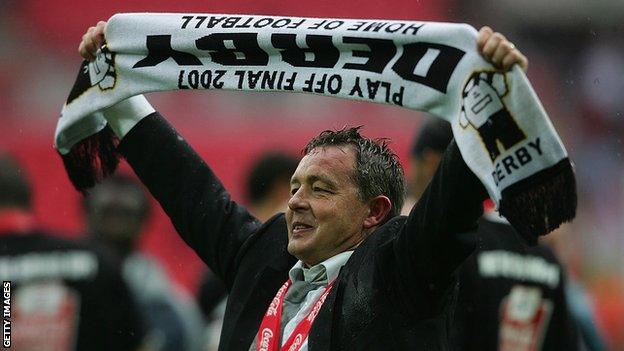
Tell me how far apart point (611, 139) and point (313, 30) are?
713 centimetres

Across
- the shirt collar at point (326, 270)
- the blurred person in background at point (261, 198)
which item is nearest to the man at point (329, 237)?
the shirt collar at point (326, 270)

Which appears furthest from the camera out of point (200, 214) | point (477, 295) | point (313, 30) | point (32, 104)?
point (32, 104)

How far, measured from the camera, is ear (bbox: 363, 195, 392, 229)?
362 cm

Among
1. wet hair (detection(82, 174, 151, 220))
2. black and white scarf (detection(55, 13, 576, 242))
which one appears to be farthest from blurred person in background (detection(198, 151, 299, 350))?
black and white scarf (detection(55, 13, 576, 242))

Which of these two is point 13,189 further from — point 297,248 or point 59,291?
point 297,248

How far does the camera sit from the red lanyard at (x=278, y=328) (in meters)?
3.34

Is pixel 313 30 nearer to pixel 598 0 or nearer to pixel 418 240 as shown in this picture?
pixel 418 240

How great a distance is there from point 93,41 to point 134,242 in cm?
370

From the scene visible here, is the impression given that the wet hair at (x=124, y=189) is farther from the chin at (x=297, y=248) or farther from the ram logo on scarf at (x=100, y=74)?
the chin at (x=297, y=248)

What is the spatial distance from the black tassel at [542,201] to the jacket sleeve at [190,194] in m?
0.97

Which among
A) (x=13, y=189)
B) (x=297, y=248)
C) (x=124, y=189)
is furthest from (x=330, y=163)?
(x=124, y=189)

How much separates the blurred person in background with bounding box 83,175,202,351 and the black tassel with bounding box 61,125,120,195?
10.3ft

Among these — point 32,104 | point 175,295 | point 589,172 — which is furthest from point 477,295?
point 589,172

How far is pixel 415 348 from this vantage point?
329cm
